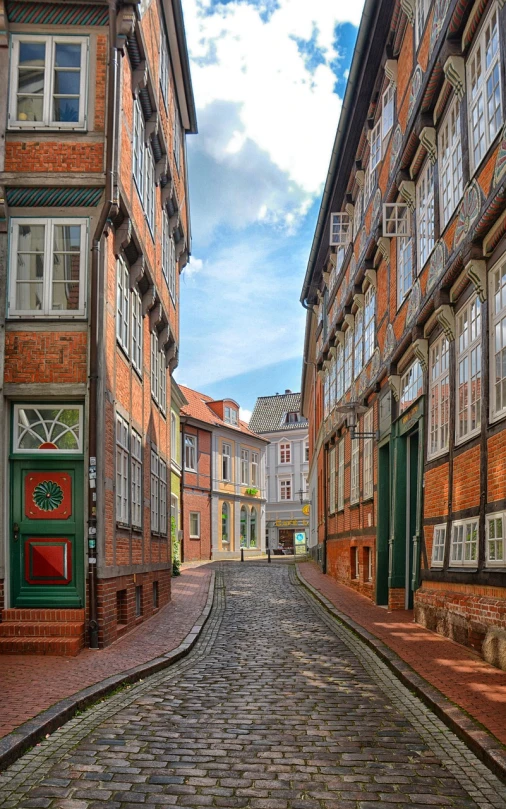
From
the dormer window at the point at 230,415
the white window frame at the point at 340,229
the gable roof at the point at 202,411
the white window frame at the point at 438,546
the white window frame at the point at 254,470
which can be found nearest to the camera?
the white window frame at the point at 438,546

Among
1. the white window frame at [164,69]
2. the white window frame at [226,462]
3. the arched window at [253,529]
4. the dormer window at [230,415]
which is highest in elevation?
the white window frame at [164,69]

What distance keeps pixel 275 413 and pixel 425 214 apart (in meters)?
59.3

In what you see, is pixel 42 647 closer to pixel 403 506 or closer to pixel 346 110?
pixel 403 506

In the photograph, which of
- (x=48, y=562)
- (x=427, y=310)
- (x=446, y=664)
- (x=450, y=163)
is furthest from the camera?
(x=427, y=310)

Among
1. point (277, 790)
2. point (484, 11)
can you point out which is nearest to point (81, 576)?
point (277, 790)

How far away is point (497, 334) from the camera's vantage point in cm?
982

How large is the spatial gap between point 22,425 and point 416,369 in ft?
22.4

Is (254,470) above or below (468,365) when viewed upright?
below

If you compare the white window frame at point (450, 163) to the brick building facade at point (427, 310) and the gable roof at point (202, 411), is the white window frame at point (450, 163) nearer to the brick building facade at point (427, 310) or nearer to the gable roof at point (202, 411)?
the brick building facade at point (427, 310)

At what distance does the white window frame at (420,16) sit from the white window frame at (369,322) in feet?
20.4

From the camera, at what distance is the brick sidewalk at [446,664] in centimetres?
715

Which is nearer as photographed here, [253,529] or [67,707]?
[67,707]

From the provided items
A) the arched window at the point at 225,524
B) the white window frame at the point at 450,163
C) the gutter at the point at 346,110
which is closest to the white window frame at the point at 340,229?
the gutter at the point at 346,110

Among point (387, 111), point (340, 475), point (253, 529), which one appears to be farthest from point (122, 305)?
point (253, 529)
